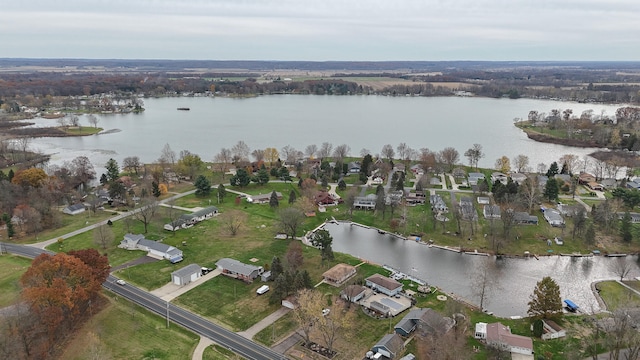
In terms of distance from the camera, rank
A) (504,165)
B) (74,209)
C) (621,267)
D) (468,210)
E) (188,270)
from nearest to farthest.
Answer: (188,270) < (621,267) < (468,210) < (74,209) < (504,165)

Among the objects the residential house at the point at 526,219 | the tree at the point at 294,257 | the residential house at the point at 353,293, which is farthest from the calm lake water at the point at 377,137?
the residential house at the point at 353,293

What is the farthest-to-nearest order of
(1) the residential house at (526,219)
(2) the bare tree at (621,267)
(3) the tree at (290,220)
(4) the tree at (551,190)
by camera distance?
(4) the tree at (551,190) → (1) the residential house at (526,219) → (3) the tree at (290,220) → (2) the bare tree at (621,267)

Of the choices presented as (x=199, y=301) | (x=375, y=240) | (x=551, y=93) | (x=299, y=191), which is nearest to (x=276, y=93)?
(x=551, y=93)

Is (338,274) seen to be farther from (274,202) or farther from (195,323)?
(274,202)

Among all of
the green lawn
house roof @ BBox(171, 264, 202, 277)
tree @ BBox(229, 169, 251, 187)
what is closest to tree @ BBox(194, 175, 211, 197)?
tree @ BBox(229, 169, 251, 187)

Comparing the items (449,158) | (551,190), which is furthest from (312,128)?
(551,190)

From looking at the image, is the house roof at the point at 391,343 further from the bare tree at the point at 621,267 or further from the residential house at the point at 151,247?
the bare tree at the point at 621,267

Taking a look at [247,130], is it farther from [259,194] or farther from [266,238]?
[266,238]
